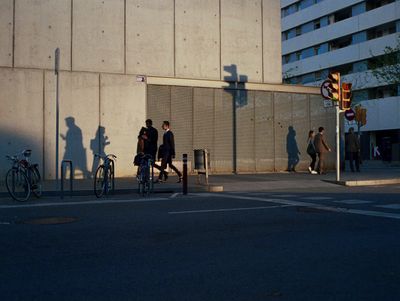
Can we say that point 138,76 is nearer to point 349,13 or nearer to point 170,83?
point 170,83

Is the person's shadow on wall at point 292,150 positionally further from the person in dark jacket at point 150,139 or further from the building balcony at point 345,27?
the building balcony at point 345,27

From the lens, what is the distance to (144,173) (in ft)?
41.9

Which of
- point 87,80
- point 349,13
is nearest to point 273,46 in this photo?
point 87,80

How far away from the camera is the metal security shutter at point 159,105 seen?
1814cm

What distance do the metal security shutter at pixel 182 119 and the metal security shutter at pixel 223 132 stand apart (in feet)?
3.45

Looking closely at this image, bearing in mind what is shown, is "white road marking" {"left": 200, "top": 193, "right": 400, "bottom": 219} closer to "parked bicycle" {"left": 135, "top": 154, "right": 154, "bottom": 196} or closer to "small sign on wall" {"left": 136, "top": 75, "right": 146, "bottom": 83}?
"parked bicycle" {"left": 135, "top": 154, "right": 154, "bottom": 196}

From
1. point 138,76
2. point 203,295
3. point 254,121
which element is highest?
point 138,76

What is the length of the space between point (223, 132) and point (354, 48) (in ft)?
125

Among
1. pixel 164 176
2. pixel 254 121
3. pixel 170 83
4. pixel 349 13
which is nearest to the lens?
pixel 164 176

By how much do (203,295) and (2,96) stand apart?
1342 centimetres

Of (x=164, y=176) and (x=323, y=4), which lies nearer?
(x=164, y=176)

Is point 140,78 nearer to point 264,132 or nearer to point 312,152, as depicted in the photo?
point 264,132

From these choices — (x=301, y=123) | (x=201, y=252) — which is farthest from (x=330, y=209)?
(x=301, y=123)

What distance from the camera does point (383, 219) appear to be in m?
8.34
